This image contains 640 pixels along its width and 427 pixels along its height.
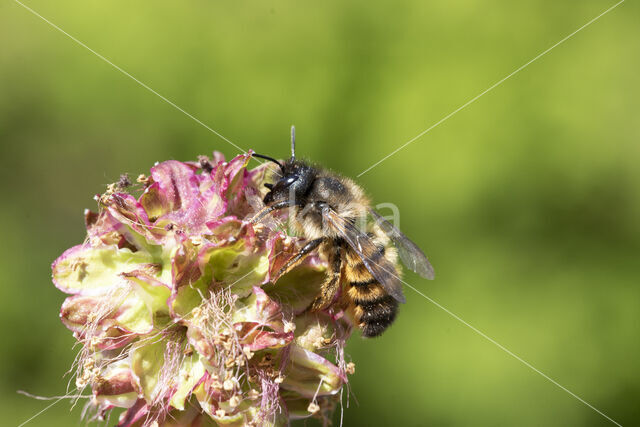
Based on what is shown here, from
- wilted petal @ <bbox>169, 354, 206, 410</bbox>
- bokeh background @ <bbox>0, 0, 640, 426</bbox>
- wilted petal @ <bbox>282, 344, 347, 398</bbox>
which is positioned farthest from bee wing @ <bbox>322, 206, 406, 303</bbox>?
bokeh background @ <bbox>0, 0, 640, 426</bbox>

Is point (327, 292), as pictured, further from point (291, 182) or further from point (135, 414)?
point (135, 414)

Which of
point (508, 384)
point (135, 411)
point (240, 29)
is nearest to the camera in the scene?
point (135, 411)

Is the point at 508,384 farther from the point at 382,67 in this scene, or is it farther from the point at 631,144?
the point at 382,67

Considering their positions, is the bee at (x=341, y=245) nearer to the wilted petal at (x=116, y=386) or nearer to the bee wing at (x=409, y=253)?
the bee wing at (x=409, y=253)

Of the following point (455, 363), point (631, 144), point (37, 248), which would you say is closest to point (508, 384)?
point (455, 363)

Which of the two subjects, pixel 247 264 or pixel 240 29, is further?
pixel 240 29

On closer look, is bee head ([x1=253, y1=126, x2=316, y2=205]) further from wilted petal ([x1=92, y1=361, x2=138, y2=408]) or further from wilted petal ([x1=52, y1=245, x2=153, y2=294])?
wilted petal ([x1=92, y1=361, x2=138, y2=408])
